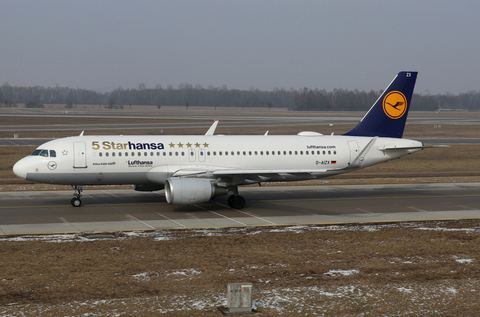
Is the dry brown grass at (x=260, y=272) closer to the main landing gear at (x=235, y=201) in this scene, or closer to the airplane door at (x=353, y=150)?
the main landing gear at (x=235, y=201)

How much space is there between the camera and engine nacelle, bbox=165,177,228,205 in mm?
27109

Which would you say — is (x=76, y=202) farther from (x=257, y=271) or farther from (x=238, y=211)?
(x=257, y=271)

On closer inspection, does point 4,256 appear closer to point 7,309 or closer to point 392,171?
point 7,309

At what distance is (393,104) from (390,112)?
0.58m

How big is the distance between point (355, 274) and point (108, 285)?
26.6 feet

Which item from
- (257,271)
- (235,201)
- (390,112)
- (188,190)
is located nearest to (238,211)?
(235,201)

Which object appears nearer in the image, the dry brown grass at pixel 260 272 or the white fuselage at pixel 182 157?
the dry brown grass at pixel 260 272

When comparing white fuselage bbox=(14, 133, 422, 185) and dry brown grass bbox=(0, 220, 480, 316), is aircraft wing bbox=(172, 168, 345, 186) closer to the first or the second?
white fuselage bbox=(14, 133, 422, 185)

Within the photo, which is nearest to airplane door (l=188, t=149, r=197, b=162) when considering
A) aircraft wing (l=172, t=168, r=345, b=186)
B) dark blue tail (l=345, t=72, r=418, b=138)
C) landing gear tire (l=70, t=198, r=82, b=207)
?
aircraft wing (l=172, t=168, r=345, b=186)

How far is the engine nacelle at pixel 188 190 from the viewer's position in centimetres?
2711

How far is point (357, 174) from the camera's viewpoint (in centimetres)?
4647

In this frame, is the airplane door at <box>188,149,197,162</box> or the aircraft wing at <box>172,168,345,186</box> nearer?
the aircraft wing at <box>172,168,345,186</box>

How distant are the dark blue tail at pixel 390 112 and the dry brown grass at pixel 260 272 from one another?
11.8m

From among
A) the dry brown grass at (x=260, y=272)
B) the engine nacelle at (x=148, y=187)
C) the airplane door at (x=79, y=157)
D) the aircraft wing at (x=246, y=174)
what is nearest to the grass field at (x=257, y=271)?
the dry brown grass at (x=260, y=272)
